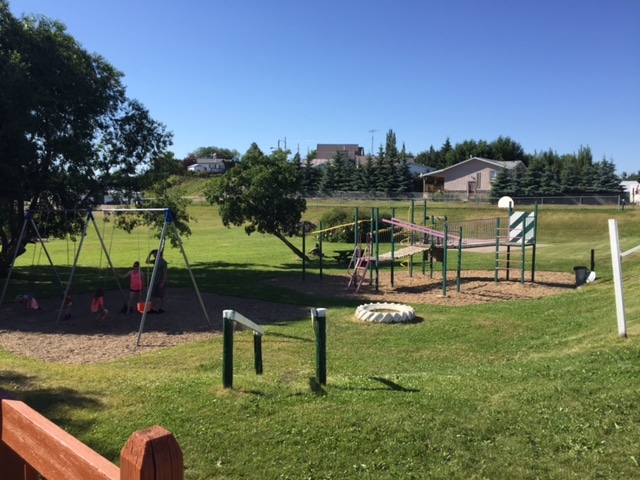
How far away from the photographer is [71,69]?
1784 centimetres

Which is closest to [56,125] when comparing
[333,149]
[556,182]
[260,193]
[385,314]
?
[260,193]

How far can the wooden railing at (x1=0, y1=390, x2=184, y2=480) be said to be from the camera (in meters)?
1.47

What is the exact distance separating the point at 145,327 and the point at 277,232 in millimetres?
14616

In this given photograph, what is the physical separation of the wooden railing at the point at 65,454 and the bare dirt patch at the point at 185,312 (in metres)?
7.15

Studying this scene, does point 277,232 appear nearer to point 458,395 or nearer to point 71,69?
point 71,69

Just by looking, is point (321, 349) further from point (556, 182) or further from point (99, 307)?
point (556, 182)

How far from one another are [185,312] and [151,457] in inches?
473

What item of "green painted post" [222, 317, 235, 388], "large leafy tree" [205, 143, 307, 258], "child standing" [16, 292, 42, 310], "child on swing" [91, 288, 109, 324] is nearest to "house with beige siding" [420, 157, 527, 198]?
"large leafy tree" [205, 143, 307, 258]

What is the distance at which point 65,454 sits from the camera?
5.81 ft

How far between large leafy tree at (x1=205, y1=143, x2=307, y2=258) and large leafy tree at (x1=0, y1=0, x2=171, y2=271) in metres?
4.83

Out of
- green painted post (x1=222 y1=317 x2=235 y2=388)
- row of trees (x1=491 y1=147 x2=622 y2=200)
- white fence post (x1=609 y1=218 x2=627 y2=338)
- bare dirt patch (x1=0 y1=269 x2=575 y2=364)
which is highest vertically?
row of trees (x1=491 y1=147 x2=622 y2=200)

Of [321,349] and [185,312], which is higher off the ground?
[321,349]

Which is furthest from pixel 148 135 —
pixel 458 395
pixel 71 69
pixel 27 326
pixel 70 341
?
pixel 458 395

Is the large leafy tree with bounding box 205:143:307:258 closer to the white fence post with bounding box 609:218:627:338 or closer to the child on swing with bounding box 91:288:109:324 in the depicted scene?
the child on swing with bounding box 91:288:109:324
